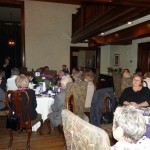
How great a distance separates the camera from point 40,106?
167 inches

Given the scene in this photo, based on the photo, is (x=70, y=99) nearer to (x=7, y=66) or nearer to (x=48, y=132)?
(x=48, y=132)

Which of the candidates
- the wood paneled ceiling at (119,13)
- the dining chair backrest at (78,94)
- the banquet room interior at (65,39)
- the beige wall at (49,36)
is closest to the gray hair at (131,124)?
the dining chair backrest at (78,94)

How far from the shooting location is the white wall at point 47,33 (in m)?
9.91

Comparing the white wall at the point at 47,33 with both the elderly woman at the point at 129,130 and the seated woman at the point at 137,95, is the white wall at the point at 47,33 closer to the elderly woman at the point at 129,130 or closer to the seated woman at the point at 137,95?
the seated woman at the point at 137,95

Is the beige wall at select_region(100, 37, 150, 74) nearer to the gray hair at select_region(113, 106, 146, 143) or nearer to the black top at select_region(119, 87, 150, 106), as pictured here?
the black top at select_region(119, 87, 150, 106)

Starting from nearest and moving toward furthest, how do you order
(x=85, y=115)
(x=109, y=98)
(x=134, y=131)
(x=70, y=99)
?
(x=134, y=131) < (x=70, y=99) < (x=109, y=98) < (x=85, y=115)

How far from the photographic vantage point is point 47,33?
33.4ft

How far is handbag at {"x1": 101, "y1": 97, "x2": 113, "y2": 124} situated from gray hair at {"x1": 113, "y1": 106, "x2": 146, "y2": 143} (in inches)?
67.4

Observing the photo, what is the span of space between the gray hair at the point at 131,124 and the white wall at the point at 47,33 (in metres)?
8.94

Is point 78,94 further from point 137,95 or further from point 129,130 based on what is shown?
point 129,130

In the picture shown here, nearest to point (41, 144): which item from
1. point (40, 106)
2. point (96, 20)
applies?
point (40, 106)

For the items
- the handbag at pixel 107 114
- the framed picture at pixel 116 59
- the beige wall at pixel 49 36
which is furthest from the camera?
the framed picture at pixel 116 59

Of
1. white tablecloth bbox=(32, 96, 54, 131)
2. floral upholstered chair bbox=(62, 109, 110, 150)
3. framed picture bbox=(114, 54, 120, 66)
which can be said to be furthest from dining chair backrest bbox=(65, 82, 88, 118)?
framed picture bbox=(114, 54, 120, 66)

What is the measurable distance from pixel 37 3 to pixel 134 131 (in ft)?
31.2
